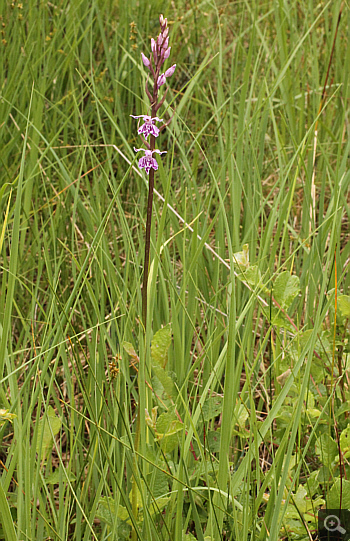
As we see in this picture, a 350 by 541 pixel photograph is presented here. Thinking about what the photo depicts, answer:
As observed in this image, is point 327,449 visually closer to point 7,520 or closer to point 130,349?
point 130,349

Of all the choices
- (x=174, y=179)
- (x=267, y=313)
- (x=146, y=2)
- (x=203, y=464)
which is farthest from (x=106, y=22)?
(x=203, y=464)

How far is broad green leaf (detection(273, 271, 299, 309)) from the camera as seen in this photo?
1.30 m

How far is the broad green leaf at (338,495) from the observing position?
109 centimetres

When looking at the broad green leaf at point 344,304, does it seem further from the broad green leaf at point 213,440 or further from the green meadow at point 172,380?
the broad green leaf at point 213,440

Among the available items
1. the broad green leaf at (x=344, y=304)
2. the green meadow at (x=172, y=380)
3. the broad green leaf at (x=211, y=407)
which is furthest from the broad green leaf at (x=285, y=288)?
the broad green leaf at (x=211, y=407)

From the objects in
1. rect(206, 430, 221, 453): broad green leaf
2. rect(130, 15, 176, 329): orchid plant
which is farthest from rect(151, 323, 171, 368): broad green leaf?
rect(206, 430, 221, 453): broad green leaf

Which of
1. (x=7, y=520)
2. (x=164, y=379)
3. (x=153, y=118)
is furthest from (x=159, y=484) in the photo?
(x=153, y=118)

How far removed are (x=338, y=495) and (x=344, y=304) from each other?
46cm

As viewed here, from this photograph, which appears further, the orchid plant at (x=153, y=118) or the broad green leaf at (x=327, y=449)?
the broad green leaf at (x=327, y=449)

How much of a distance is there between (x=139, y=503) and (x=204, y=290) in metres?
0.72

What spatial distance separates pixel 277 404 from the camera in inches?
40.5

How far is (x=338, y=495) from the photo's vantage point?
1.10 metres

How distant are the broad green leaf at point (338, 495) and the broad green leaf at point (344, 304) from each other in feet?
1.37

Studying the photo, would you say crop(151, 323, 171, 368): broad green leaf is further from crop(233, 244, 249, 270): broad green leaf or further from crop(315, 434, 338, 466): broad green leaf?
crop(315, 434, 338, 466): broad green leaf
